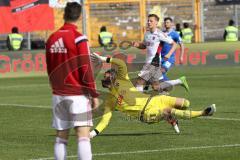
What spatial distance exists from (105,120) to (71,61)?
4700mm

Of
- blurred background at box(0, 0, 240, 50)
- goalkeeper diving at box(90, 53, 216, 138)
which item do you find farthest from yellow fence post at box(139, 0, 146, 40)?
goalkeeper diving at box(90, 53, 216, 138)

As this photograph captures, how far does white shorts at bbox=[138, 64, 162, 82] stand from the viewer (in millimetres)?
19609

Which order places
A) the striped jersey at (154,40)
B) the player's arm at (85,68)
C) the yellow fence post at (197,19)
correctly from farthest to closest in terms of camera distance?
the yellow fence post at (197,19), the striped jersey at (154,40), the player's arm at (85,68)

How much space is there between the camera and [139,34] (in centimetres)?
4119

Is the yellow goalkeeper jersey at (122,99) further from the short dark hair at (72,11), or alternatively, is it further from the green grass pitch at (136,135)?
the short dark hair at (72,11)

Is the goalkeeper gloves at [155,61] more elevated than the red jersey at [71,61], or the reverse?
the red jersey at [71,61]

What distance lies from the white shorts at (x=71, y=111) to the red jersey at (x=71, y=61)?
3.5 inches

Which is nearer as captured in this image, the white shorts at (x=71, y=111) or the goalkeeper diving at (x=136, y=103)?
the white shorts at (x=71, y=111)

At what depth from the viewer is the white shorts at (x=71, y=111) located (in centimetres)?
1098

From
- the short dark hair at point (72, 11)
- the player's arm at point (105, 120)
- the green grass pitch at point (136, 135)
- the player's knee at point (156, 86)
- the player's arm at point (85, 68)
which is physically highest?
the short dark hair at point (72, 11)

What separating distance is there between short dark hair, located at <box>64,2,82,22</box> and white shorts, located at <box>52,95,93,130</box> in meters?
0.94

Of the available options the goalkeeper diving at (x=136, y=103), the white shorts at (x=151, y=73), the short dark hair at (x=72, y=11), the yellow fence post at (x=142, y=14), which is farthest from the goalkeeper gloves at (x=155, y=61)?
the yellow fence post at (x=142, y=14)

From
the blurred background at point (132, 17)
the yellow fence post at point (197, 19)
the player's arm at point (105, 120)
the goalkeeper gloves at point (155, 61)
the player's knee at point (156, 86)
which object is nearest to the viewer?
the player's arm at point (105, 120)

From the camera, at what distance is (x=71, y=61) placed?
10852 mm
